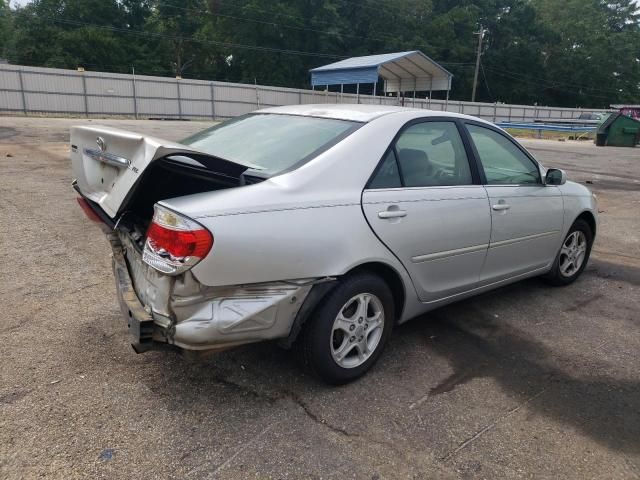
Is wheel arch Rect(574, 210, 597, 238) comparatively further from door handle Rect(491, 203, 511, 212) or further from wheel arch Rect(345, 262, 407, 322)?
wheel arch Rect(345, 262, 407, 322)

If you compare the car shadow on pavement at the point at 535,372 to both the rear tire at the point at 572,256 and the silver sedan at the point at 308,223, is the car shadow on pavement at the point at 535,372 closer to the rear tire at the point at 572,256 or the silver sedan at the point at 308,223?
the silver sedan at the point at 308,223

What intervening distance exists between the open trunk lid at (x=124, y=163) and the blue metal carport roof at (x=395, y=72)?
29.4 m

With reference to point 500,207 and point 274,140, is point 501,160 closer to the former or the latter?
point 500,207

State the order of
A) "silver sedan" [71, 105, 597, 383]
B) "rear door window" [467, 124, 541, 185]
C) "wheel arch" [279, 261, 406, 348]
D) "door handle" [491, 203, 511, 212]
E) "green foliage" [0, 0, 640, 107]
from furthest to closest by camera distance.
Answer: "green foliage" [0, 0, 640, 107]
"rear door window" [467, 124, 541, 185]
"door handle" [491, 203, 511, 212]
"wheel arch" [279, 261, 406, 348]
"silver sedan" [71, 105, 597, 383]

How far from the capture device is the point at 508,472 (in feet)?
7.98

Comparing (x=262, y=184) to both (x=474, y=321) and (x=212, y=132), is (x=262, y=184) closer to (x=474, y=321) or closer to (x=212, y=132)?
(x=212, y=132)

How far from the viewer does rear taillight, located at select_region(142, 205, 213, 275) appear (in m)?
2.43

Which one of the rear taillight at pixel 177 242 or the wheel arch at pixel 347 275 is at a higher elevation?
the rear taillight at pixel 177 242

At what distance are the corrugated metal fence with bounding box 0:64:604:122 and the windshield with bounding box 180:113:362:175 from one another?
29.7 meters

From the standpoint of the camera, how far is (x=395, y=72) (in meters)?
34.3

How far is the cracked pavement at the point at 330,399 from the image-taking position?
2.45 metres

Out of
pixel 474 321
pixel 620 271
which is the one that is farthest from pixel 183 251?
pixel 620 271

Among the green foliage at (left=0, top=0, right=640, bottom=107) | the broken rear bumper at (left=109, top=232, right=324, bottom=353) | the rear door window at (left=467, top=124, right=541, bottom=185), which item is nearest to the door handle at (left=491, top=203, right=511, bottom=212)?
the rear door window at (left=467, top=124, right=541, bottom=185)

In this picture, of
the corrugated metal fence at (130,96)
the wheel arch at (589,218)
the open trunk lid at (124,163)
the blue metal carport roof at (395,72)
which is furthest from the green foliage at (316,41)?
the wheel arch at (589,218)
